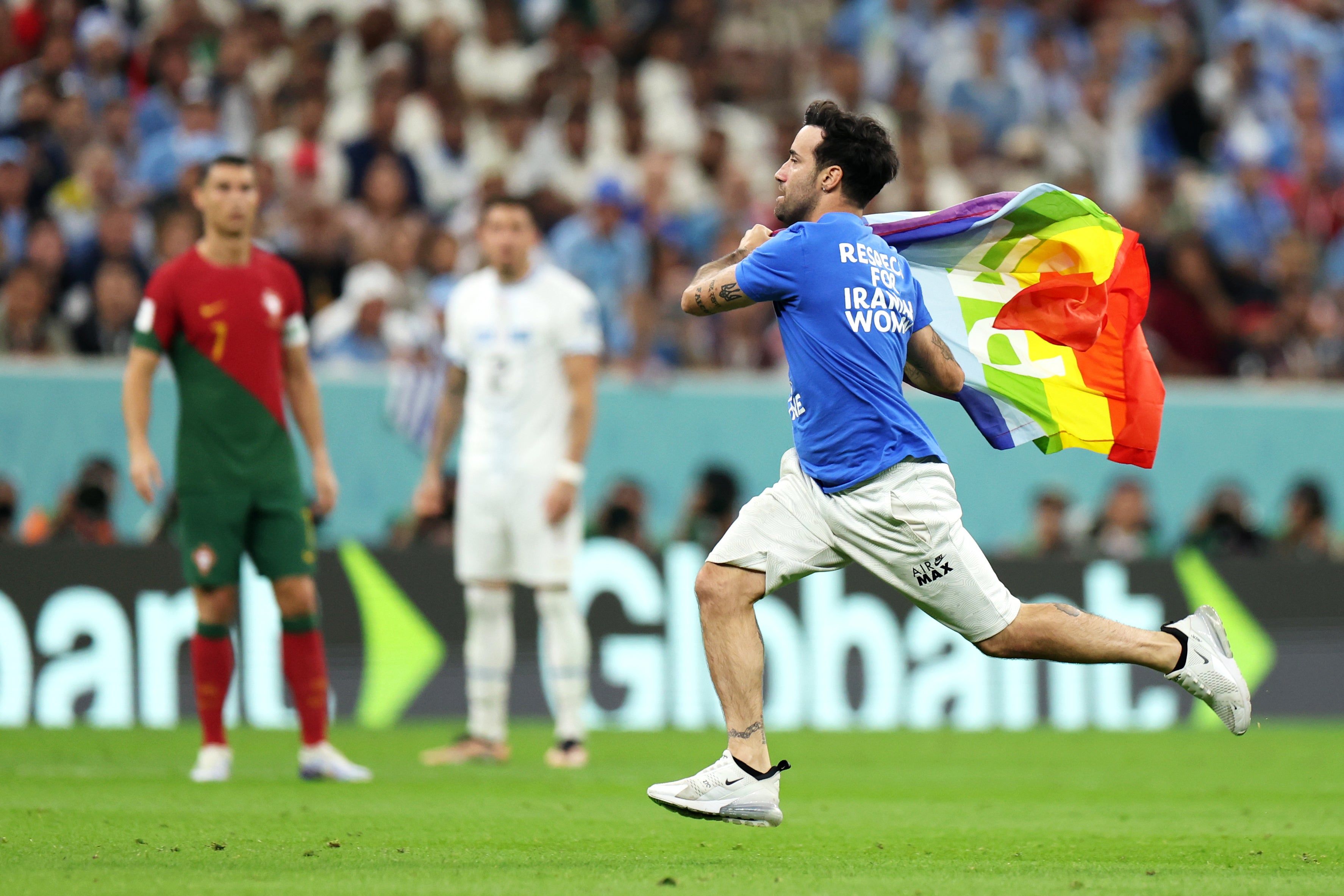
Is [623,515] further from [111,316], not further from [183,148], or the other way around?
[183,148]

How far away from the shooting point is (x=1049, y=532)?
1371 centimetres

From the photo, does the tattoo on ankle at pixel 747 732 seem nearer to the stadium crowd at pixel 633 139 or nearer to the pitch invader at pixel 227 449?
the pitch invader at pixel 227 449

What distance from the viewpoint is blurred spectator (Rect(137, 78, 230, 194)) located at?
14.9 metres

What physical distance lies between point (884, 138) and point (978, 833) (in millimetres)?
2609

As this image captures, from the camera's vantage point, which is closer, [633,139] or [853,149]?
[853,149]

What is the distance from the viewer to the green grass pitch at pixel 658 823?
5598 millimetres

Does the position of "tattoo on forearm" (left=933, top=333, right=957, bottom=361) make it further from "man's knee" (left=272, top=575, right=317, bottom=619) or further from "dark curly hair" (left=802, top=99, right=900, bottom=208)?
"man's knee" (left=272, top=575, right=317, bottom=619)

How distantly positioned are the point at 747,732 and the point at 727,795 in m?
0.23

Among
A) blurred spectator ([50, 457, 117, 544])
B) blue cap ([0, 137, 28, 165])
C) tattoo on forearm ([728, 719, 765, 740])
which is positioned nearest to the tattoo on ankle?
tattoo on forearm ([728, 719, 765, 740])

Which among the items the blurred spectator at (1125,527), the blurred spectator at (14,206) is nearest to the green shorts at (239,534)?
the blurred spectator at (14,206)

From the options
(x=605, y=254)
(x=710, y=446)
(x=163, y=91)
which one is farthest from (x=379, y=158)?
(x=710, y=446)

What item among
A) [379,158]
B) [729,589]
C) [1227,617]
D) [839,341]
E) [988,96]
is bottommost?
[1227,617]

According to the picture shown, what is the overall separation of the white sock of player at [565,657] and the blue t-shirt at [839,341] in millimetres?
3688

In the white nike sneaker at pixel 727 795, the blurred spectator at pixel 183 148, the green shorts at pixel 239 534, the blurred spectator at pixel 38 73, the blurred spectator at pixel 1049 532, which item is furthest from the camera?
the blurred spectator at pixel 38 73
